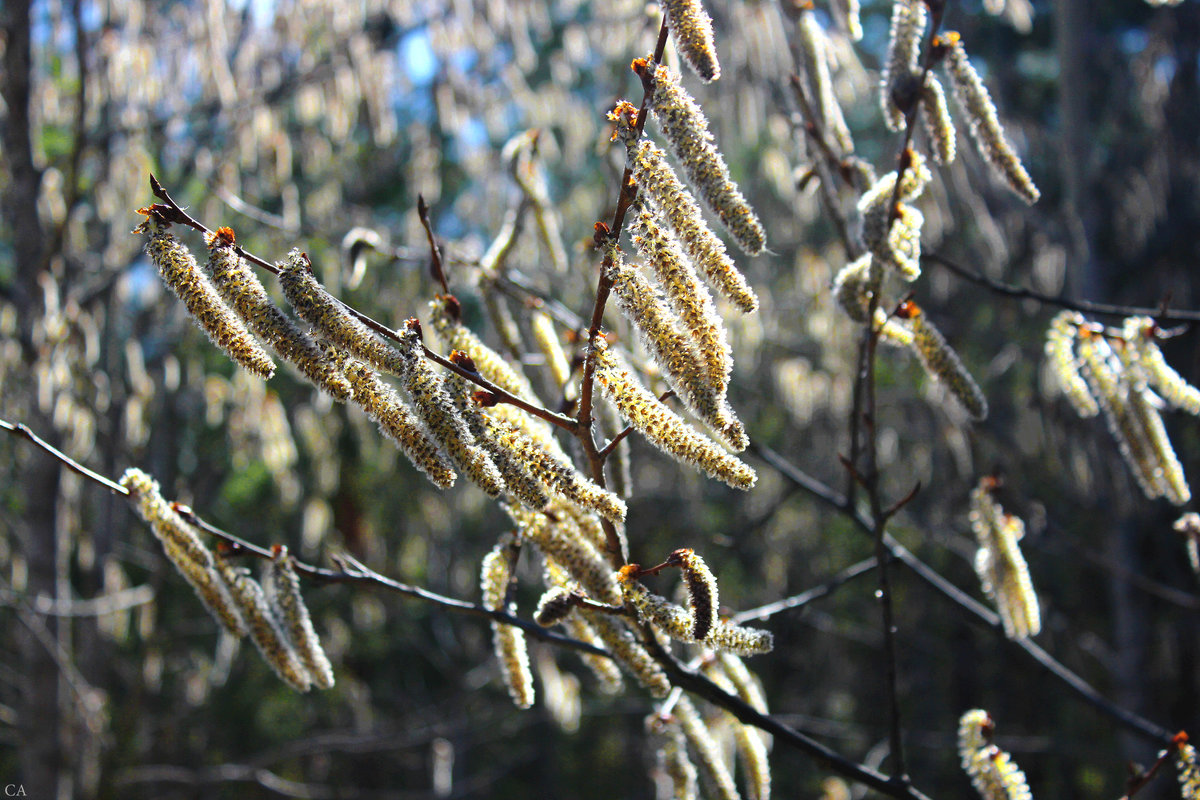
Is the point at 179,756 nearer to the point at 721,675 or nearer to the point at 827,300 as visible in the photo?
the point at 827,300

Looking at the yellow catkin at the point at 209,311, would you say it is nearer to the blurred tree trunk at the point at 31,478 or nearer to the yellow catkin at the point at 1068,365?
the yellow catkin at the point at 1068,365

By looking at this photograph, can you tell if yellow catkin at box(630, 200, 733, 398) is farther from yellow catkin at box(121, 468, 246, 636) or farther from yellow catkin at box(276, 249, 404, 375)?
yellow catkin at box(121, 468, 246, 636)

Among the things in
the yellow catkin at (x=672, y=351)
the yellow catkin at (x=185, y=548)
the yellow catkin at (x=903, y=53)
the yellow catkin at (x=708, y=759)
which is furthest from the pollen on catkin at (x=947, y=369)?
the yellow catkin at (x=185, y=548)

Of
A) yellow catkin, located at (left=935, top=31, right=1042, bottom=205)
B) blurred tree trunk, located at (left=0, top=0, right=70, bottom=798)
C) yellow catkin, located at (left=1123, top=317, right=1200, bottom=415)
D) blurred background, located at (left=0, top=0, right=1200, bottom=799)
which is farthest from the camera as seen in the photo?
blurred background, located at (left=0, top=0, right=1200, bottom=799)

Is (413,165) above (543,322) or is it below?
above

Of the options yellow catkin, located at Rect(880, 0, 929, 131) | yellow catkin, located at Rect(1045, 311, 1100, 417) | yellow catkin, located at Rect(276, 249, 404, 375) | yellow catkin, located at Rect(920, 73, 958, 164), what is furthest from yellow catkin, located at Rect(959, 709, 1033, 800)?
yellow catkin, located at Rect(276, 249, 404, 375)

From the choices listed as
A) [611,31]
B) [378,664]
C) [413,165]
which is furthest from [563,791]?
[611,31]
